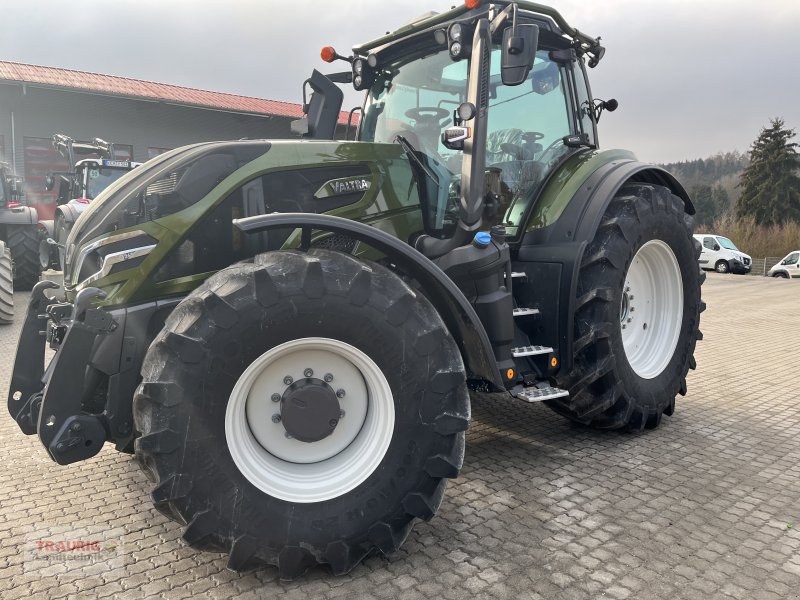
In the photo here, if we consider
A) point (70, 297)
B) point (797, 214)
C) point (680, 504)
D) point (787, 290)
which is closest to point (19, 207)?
point (70, 297)

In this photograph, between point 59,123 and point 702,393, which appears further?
point 59,123

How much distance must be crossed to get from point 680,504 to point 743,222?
40314 mm

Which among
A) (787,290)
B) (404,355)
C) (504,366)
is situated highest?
(404,355)

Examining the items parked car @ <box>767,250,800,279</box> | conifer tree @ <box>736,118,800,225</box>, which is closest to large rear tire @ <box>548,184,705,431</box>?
parked car @ <box>767,250,800,279</box>

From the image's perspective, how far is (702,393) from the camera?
577 centimetres

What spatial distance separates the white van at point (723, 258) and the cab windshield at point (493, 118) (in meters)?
25.5

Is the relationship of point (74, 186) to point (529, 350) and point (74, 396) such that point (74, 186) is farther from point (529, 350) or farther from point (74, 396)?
point (529, 350)

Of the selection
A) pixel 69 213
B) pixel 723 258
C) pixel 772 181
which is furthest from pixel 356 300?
pixel 772 181

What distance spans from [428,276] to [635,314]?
7.68ft

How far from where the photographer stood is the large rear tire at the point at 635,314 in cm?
395

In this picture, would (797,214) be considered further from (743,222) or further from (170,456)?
(170,456)

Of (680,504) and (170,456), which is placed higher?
(170,456)

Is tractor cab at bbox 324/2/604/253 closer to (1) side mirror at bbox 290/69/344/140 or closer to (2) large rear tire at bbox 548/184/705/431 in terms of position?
(1) side mirror at bbox 290/69/344/140

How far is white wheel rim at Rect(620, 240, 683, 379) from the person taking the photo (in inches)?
180
